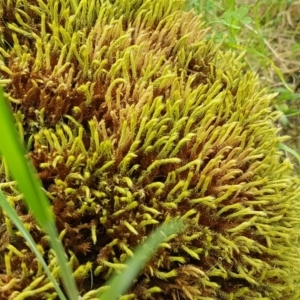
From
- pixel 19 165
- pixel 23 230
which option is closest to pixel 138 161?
pixel 23 230

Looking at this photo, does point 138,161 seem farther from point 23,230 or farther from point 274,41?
point 274,41

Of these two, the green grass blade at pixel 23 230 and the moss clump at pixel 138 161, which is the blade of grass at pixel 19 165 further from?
the moss clump at pixel 138 161

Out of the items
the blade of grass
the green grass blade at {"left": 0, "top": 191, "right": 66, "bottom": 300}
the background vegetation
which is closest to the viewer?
the blade of grass

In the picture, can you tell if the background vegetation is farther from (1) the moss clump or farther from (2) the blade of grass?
(2) the blade of grass

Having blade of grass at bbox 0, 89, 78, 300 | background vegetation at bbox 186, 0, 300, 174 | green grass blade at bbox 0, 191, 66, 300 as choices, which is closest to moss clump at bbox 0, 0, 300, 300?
green grass blade at bbox 0, 191, 66, 300

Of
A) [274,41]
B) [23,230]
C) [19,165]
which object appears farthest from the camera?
[274,41]

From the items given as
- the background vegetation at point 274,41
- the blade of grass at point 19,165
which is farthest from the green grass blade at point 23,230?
the background vegetation at point 274,41
